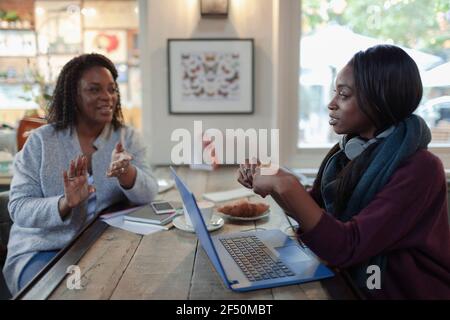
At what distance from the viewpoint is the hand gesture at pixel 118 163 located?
1.53m

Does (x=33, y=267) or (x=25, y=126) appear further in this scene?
(x=25, y=126)

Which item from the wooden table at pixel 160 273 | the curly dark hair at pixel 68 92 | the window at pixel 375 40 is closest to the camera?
the wooden table at pixel 160 273

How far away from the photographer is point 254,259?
3.68 feet

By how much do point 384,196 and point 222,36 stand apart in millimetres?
1789

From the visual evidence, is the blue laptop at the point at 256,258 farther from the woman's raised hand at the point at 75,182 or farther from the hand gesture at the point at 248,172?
the woman's raised hand at the point at 75,182

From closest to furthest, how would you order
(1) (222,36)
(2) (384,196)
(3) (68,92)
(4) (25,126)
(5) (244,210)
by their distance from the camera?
(2) (384,196) → (5) (244,210) → (3) (68,92) → (4) (25,126) → (1) (222,36)

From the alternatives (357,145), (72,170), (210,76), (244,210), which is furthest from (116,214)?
(210,76)

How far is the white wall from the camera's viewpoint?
253 cm

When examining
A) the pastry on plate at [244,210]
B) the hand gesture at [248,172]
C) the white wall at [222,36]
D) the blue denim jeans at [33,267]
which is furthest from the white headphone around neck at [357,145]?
the white wall at [222,36]

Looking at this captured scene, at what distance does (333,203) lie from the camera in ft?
3.80

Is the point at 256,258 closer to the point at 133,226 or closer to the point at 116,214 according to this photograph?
the point at 133,226

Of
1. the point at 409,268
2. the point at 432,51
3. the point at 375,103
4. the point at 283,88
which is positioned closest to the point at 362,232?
the point at 409,268

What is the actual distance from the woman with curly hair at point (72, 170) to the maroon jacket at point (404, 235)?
824 mm
